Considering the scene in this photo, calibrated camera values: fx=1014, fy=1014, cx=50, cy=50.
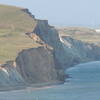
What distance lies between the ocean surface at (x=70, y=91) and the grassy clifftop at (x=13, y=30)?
8608mm

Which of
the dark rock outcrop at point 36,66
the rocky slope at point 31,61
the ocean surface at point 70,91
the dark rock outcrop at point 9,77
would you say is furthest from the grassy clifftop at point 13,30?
the ocean surface at point 70,91

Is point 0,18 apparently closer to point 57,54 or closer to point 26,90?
point 57,54

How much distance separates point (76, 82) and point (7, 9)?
108 feet

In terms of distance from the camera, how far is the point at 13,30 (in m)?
163

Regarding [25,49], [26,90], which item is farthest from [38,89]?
[25,49]

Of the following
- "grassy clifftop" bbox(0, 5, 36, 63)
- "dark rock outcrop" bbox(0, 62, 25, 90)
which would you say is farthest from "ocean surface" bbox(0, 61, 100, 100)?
"grassy clifftop" bbox(0, 5, 36, 63)

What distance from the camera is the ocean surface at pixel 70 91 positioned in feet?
399

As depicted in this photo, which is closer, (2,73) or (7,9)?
(2,73)

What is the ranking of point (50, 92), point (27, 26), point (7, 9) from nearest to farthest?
1. point (50, 92)
2. point (27, 26)
3. point (7, 9)

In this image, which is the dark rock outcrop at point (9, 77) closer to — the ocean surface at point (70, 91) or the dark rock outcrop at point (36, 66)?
the ocean surface at point (70, 91)

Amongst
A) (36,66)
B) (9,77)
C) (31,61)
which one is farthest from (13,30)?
(9,77)

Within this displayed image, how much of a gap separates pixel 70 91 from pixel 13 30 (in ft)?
113

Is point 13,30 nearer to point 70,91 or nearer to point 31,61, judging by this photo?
point 31,61

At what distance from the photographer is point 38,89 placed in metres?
134
